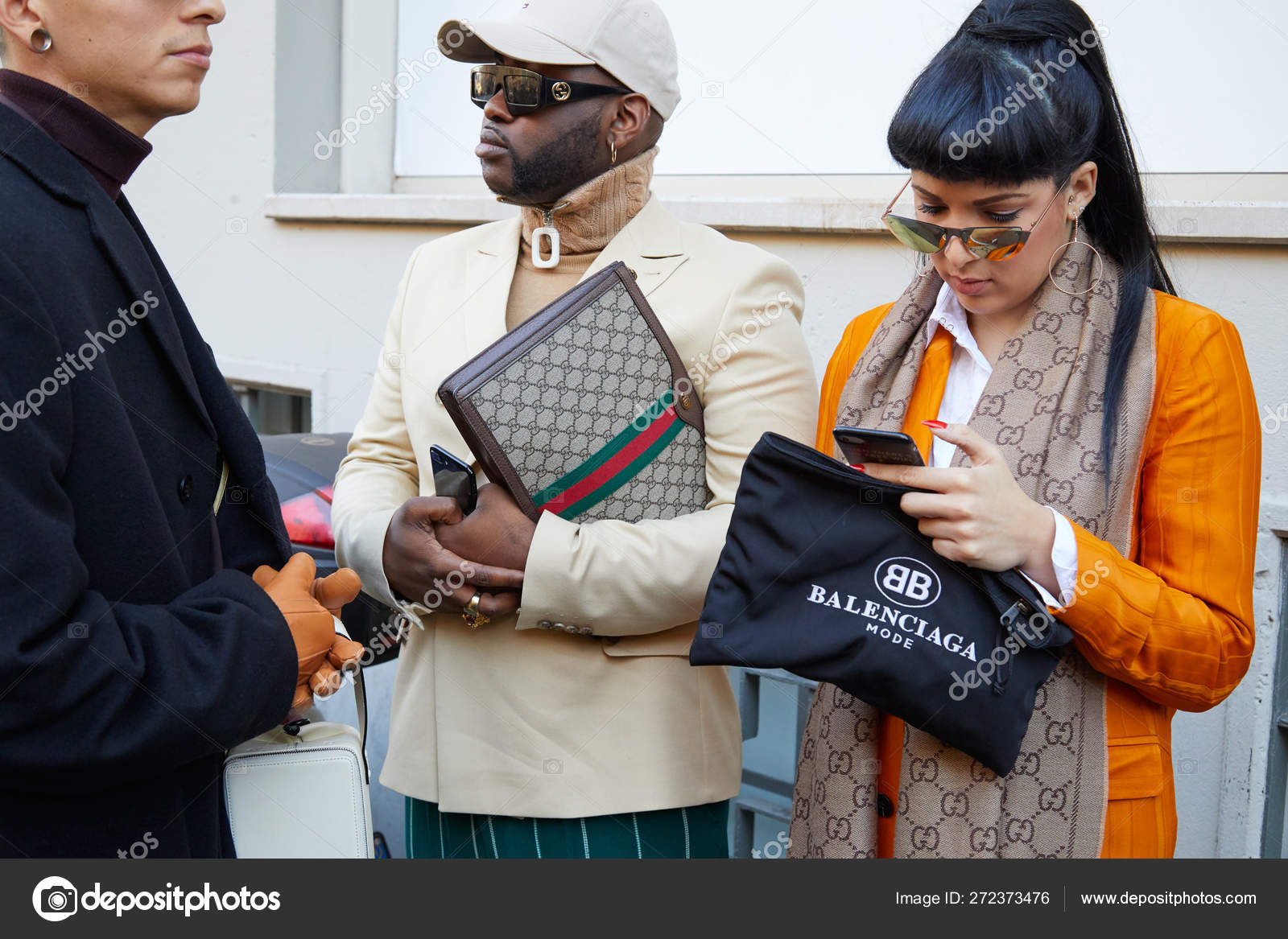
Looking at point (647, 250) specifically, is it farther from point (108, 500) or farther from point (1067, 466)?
point (108, 500)

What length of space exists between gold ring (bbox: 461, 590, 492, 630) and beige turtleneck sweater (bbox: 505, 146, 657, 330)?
1.81 ft

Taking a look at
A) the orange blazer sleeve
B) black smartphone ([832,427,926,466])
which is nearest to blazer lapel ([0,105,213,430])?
black smartphone ([832,427,926,466])

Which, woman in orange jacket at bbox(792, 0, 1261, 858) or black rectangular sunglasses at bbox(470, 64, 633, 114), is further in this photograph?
black rectangular sunglasses at bbox(470, 64, 633, 114)

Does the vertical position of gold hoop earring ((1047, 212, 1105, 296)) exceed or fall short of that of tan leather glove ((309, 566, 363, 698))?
it exceeds it

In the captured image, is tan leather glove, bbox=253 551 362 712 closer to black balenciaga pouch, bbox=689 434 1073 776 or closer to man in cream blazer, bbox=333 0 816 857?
man in cream blazer, bbox=333 0 816 857

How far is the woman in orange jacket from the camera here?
1.77 metres

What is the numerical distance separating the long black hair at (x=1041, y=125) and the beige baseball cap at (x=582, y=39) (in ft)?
1.72

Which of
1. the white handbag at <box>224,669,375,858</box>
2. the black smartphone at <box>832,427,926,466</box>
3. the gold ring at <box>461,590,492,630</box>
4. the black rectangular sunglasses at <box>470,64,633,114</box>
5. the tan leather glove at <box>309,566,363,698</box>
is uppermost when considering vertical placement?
the black rectangular sunglasses at <box>470,64,633,114</box>

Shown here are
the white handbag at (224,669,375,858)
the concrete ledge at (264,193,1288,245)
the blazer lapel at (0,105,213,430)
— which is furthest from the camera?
the concrete ledge at (264,193,1288,245)

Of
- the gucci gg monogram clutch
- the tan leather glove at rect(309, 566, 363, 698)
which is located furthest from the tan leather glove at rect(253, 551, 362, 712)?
the gucci gg monogram clutch

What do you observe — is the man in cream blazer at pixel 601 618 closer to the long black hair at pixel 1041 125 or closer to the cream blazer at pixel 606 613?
the cream blazer at pixel 606 613

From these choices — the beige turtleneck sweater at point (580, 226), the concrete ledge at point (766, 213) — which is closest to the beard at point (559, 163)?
the beige turtleneck sweater at point (580, 226)

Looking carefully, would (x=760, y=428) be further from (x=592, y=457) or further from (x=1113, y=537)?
(x=1113, y=537)

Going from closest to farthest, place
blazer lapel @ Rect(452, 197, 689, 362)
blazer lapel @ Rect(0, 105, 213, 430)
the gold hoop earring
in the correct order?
blazer lapel @ Rect(0, 105, 213, 430) → the gold hoop earring → blazer lapel @ Rect(452, 197, 689, 362)
